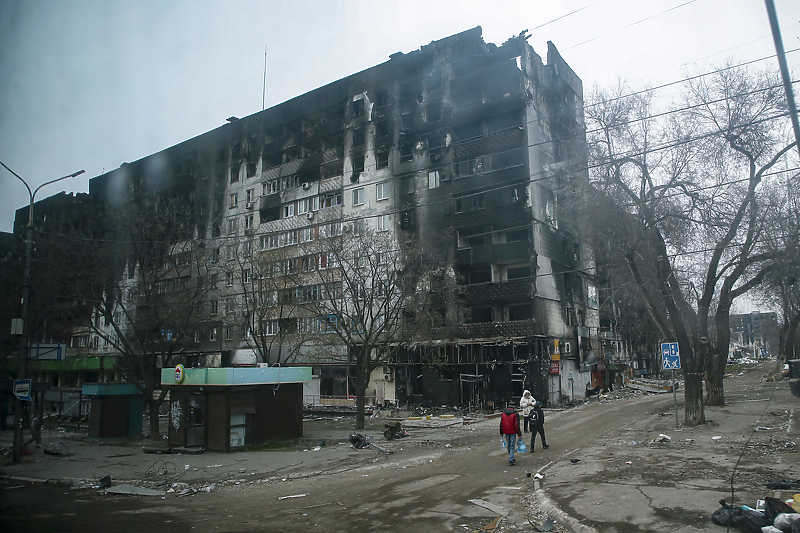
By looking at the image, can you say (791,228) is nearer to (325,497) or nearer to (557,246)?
(325,497)

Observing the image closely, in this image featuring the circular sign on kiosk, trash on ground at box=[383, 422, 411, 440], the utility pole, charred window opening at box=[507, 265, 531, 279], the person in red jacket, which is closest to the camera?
the utility pole

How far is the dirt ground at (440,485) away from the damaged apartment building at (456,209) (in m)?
14.3

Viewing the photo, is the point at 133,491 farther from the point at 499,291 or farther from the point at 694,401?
the point at 499,291

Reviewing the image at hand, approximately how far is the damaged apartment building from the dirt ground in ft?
47.1

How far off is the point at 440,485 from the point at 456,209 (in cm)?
3337

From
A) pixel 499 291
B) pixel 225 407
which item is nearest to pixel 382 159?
pixel 499 291

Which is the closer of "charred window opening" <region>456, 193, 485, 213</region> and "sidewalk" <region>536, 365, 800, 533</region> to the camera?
"sidewalk" <region>536, 365, 800, 533</region>

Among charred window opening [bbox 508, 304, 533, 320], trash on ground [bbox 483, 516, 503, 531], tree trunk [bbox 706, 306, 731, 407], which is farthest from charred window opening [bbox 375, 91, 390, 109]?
trash on ground [bbox 483, 516, 503, 531]

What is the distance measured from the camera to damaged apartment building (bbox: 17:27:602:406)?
1569 inches

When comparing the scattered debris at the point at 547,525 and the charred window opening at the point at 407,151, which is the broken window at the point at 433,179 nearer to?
the charred window opening at the point at 407,151

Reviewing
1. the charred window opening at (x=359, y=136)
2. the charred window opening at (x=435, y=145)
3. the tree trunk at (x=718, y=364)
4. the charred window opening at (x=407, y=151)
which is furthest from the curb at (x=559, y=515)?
the charred window opening at (x=359, y=136)

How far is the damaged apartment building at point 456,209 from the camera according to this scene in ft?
131

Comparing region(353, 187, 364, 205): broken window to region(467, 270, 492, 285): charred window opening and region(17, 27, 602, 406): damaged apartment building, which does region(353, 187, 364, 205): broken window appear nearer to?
region(17, 27, 602, 406): damaged apartment building

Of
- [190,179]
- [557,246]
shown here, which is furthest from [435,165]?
[190,179]
